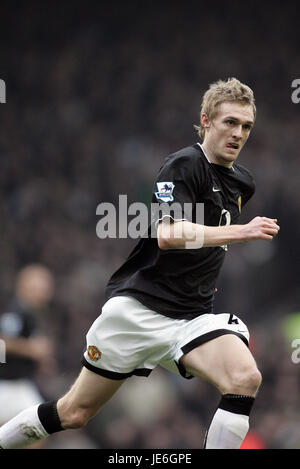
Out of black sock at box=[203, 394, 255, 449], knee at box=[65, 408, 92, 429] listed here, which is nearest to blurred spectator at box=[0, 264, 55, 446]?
knee at box=[65, 408, 92, 429]

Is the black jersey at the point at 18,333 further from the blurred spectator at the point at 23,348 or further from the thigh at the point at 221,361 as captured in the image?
the thigh at the point at 221,361

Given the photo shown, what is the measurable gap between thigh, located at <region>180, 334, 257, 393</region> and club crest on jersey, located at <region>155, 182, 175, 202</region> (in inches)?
31.7

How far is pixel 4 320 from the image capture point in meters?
7.30

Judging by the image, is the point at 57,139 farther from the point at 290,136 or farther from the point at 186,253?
the point at 186,253

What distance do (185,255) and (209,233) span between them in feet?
1.23

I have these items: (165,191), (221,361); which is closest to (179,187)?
(165,191)

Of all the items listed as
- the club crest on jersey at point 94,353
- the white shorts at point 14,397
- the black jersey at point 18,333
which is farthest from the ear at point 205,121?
the white shorts at point 14,397

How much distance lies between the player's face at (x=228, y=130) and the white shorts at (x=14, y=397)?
3504 millimetres

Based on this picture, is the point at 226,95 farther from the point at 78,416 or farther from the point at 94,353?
the point at 78,416

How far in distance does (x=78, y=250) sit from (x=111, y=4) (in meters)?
7.78

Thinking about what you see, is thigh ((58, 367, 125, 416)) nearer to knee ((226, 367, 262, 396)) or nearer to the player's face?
knee ((226, 367, 262, 396))

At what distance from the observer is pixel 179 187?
13.5 ft

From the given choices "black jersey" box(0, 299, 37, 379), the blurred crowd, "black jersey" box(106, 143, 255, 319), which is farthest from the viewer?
the blurred crowd

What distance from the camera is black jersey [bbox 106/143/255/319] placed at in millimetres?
4160
